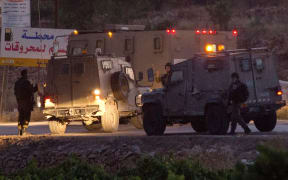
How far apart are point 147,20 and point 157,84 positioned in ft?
153

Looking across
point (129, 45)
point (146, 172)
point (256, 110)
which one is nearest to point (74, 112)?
point (256, 110)

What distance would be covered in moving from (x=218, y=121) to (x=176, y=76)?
2092mm

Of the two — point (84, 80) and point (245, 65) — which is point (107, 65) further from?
point (245, 65)

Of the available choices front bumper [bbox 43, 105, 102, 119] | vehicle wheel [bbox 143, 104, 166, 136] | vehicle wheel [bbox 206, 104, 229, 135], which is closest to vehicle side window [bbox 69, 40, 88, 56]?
front bumper [bbox 43, 105, 102, 119]

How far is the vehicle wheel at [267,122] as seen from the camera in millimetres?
19625

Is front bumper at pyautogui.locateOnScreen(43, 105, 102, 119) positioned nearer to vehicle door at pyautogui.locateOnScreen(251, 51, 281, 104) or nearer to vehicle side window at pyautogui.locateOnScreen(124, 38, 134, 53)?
vehicle door at pyautogui.locateOnScreen(251, 51, 281, 104)

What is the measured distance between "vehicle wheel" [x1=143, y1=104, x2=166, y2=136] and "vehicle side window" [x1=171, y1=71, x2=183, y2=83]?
0.84 metres

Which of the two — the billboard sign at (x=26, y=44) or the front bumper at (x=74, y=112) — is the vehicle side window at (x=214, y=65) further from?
the billboard sign at (x=26, y=44)

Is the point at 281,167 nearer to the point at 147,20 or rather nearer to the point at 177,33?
the point at 177,33

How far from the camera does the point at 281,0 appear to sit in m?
76.2

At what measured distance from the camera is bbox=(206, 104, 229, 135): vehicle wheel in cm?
1812

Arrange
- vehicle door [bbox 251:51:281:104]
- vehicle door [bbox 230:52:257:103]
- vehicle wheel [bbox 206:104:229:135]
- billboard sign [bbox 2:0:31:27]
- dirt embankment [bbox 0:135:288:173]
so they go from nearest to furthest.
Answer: dirt embankment [bbox 0:135:288:173] → vehicle wheel [bbox 206:104:229:135] → vehicle door [bbox 230:52:257:103] → vehicle door [bbox 251:51:281:104] → billboard sign [bbox 2:0:31:27]

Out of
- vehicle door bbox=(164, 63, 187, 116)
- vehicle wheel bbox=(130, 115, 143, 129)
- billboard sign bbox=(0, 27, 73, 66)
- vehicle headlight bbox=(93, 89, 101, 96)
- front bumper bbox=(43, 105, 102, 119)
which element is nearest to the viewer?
vehicle door bbox=(164, 63, 187, 116)

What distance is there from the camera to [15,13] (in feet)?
145
